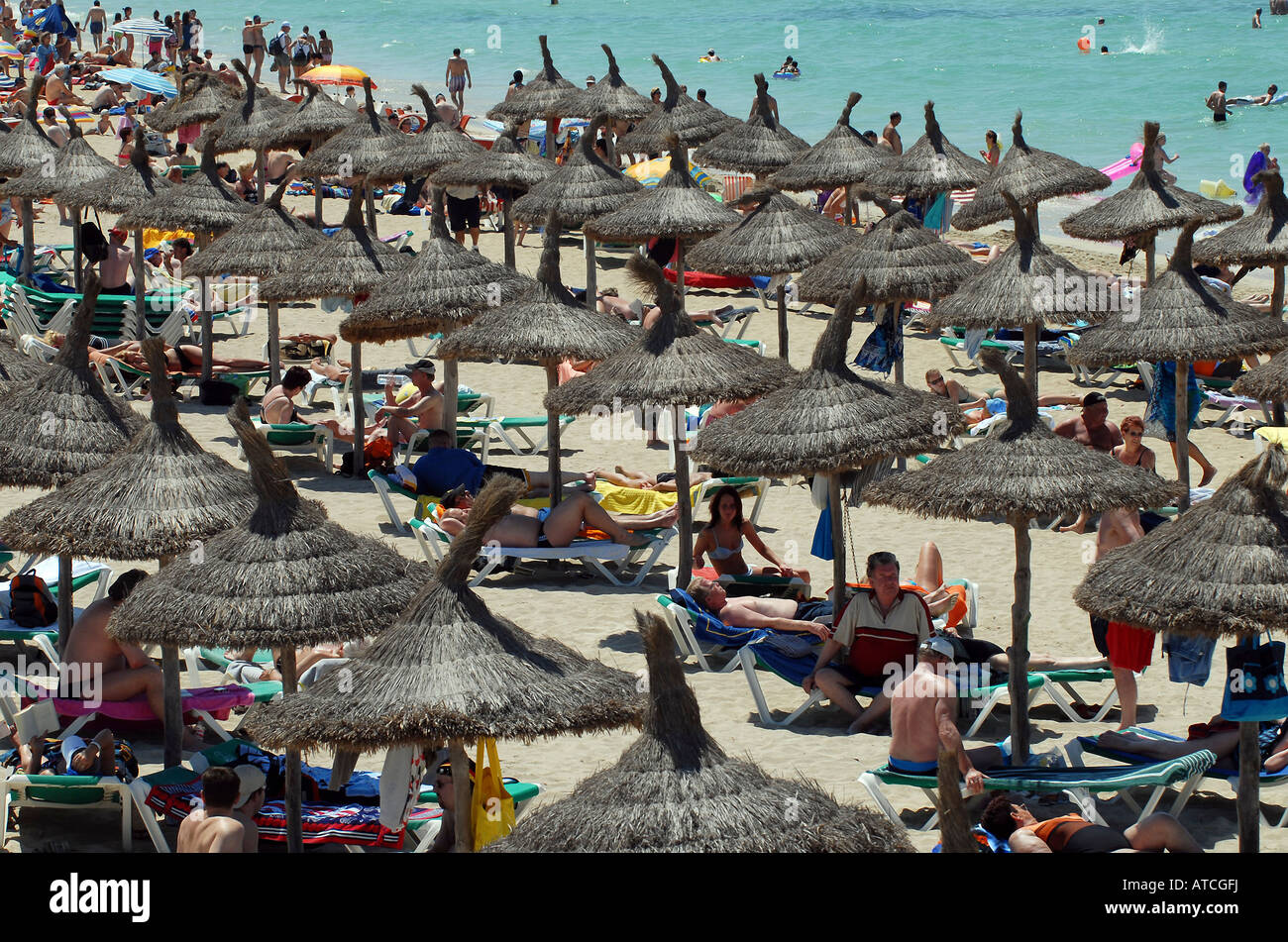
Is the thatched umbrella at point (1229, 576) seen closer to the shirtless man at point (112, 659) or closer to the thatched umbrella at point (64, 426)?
the shirtless man at point (112, 659)

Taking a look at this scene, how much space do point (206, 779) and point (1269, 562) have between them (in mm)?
4075

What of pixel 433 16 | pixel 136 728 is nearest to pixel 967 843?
pixel 136 728

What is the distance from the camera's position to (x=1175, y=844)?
6301mm

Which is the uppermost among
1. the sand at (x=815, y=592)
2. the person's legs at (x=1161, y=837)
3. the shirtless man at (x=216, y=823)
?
the shirtless man at (x=216, y=823)

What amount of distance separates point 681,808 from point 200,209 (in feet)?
40.8

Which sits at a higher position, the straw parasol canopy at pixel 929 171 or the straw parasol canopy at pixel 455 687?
the straw parasol canopy at pixel 929 171

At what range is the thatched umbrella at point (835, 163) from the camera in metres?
18.1

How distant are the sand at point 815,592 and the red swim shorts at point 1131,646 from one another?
624 mm

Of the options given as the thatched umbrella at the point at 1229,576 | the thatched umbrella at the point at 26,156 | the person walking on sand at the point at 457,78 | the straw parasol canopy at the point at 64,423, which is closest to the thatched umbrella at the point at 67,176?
the thatched umbrella at the point at 26,156

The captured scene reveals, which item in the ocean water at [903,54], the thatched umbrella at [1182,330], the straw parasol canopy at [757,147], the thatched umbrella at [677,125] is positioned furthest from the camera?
the ocean water at [903,54]

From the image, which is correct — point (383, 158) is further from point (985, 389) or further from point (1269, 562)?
point (1269, 562)

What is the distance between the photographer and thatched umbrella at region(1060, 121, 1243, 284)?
1499 centimetres

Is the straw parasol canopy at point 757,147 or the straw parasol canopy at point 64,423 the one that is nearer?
the straw parasol canopy at point 64,423

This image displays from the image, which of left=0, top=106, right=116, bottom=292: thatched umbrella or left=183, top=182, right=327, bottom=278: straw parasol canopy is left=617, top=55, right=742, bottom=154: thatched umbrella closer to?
left=0, top=106, right=116, bottom=292: thatched umbrella
